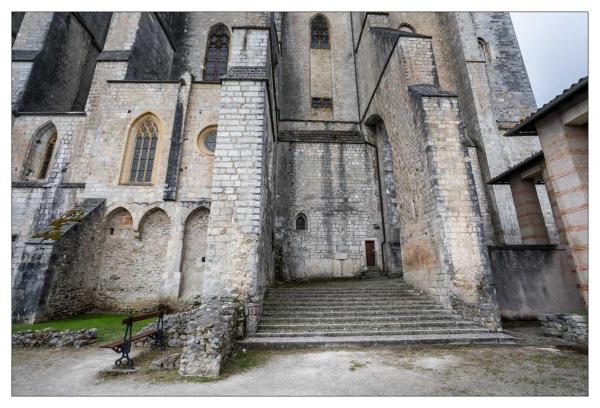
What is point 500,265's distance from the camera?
682 cm

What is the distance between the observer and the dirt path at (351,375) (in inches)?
121

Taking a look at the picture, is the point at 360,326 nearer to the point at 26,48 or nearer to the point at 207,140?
the point at 207,140

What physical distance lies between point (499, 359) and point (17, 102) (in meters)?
16.3

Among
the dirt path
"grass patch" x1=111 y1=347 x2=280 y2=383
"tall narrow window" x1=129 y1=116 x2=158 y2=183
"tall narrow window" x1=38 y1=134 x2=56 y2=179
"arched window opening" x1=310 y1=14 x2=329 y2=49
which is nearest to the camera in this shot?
the dirt path

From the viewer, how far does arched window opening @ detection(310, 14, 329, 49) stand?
49.0 feet

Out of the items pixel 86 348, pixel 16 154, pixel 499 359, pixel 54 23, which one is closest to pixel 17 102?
pixel 16 154

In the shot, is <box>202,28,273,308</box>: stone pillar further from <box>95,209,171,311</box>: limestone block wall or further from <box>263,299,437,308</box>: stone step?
<box>95,209,171,311</box>: limestone block wall

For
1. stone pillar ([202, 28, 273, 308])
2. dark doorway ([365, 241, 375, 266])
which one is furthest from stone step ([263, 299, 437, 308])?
dark doorway ([365, 241, 375, 266])

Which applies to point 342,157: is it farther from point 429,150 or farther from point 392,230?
point 429,150

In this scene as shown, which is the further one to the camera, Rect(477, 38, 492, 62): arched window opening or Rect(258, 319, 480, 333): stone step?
Rect(477, 38, 492, 62): arched window opening

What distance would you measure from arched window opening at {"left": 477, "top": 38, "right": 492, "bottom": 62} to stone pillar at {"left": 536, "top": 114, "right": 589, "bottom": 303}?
433 inches

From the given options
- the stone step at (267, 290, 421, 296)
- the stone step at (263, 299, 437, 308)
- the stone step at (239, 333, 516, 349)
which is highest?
the stone step at (267, 290, 421, 296)

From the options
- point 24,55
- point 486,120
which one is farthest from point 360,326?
point 24,55

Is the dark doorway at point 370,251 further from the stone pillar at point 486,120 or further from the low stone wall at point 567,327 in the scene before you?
the low stone wall at point 567,327
